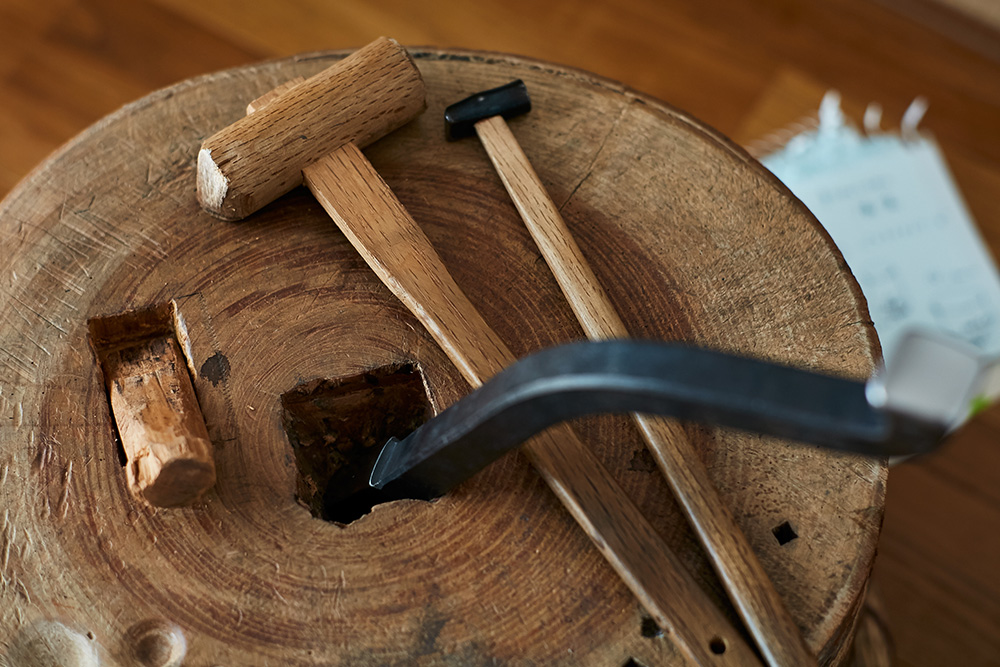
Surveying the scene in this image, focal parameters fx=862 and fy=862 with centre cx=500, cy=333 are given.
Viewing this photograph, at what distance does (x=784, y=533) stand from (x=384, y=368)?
0.41m

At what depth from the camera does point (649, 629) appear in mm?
765

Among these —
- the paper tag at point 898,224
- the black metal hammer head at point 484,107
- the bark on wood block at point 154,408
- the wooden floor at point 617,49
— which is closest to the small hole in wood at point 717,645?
the bark on wood block at point 154,408

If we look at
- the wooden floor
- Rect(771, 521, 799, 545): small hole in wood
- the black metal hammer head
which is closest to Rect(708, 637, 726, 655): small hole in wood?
Rect(771, 521, 799, 545): small hole in wood

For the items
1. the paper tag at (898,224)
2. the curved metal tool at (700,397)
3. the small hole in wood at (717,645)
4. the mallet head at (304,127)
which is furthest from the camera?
the paper tag at (898,224)

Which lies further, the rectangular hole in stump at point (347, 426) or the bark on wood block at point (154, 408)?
the rectangular hole in stump at point (347, 426)

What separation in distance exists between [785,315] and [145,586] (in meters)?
0.66

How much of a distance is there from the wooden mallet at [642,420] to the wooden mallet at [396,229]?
3cm

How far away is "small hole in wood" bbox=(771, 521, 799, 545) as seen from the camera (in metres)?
0.80

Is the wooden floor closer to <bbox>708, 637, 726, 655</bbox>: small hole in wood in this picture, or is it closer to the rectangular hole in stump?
the rectangular hole in stump

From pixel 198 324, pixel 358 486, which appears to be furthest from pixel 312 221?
pixel 358 486

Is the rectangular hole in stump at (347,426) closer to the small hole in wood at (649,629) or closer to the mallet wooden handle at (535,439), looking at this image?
the mallet wooden handle at (535,439)

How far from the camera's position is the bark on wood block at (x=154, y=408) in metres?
0.75

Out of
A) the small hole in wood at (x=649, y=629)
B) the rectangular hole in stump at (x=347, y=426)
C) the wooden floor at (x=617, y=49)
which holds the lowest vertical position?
the small hole in wood at (x=649, y=629)

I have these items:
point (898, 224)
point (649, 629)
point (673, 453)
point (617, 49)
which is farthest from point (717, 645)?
point (617, 49)
